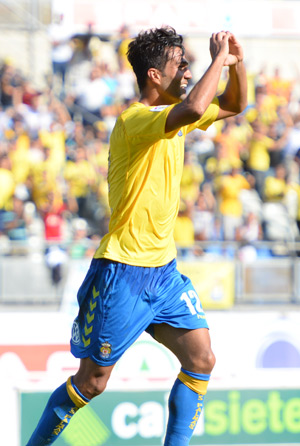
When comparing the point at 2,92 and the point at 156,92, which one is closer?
the point at 156,92

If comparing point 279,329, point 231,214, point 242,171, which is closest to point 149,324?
point 279,329

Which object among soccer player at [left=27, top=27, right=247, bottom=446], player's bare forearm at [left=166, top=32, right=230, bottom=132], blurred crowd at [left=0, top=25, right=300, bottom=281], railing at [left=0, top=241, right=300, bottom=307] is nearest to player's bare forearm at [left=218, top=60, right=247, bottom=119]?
soccer player at [left=27, top=27, right=247, bottom=446]

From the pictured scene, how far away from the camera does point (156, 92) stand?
3.33m

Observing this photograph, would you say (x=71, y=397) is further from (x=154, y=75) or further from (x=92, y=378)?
(x=154, y=75)

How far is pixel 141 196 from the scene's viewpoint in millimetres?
3291

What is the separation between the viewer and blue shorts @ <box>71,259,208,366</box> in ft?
10.8

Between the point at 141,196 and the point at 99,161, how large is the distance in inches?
260

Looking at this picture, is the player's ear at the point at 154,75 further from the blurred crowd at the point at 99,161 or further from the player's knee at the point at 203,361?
the blurred crowd at the point at 99,161

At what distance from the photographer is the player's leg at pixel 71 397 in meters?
3.32

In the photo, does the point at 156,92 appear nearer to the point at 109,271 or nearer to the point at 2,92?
the point at 109,271

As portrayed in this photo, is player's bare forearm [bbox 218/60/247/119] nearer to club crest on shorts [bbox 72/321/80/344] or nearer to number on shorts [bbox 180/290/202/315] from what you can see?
number on shorts [bbox 180/290/202/315]

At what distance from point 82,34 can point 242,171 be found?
3.33m

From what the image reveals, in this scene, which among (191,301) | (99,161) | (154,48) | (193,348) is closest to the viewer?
(154,48)

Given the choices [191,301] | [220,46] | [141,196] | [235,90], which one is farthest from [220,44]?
[191,301]
